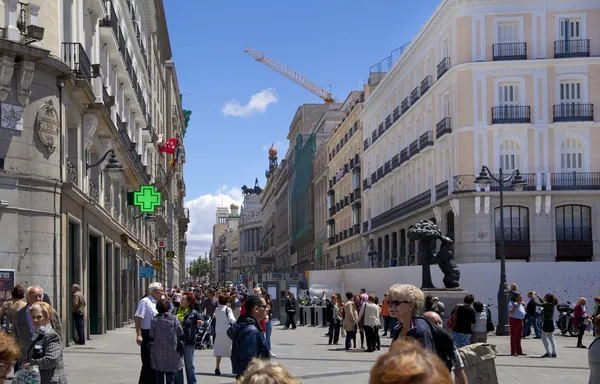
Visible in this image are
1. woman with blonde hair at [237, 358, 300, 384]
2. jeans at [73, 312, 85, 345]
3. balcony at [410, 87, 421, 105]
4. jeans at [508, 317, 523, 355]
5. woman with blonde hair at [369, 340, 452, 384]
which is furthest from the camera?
balcony at [410, 87, 421, 105]

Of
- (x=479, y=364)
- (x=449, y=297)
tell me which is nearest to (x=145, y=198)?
(x=449, y=297)

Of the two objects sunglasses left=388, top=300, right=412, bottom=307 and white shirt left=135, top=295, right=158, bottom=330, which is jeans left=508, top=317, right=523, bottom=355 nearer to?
white shirt left=135, top=295, right=158, bottom=330

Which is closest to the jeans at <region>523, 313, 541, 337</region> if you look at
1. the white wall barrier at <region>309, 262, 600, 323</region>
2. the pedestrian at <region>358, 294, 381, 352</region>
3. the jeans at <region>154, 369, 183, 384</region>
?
the white wall barrier at <region>309, 262, 600, 323</region>

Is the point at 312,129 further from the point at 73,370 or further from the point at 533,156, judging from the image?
the point at 73,370

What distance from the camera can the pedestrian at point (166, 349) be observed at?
37.1 feet

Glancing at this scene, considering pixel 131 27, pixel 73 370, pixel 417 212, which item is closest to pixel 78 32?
pixel 73 370

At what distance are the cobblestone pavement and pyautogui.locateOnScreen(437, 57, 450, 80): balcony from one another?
20.6 metres

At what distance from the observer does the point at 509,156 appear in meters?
43.6

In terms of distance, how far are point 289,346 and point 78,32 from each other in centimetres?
1040

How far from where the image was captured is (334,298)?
1152 inches

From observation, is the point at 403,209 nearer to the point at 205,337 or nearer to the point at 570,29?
the point at 570,29

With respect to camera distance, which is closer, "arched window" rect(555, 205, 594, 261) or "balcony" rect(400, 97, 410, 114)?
"arched window" rect(555, 205, 594, 261)

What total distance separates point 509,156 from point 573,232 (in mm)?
4598

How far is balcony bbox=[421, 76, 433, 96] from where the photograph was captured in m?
49.2
